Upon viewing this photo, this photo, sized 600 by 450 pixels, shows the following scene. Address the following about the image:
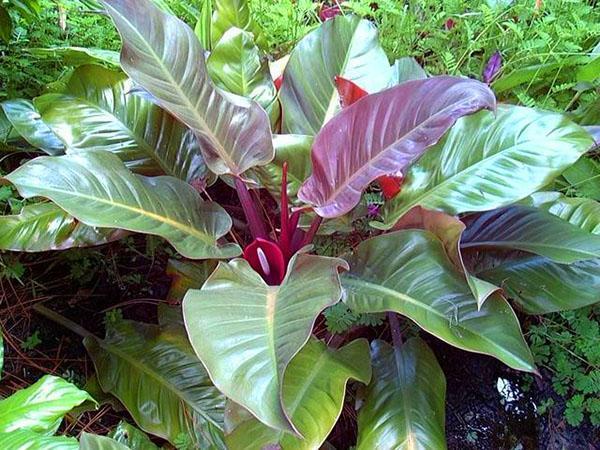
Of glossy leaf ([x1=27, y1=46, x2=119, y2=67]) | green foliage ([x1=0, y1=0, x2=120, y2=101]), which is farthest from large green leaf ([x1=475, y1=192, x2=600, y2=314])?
green foliage ([x1=0, y1=0, x2=120, y2=101])

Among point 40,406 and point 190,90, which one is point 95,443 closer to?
point 40,406

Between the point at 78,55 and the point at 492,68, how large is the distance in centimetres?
94

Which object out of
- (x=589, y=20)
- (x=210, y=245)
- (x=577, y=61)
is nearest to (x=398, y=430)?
(x=210, y=245)

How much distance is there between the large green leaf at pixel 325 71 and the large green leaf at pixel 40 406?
25.5 inches

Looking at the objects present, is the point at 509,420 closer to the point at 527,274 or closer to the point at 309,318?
the point at 527,274

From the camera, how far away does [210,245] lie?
966 millimetres

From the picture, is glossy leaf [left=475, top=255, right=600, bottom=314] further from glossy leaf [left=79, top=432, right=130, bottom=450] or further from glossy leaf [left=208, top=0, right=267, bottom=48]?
glossy leaf [left=208, top=0, right=267, bottom=48]

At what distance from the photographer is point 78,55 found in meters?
1.25

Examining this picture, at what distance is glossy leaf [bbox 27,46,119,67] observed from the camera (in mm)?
1215

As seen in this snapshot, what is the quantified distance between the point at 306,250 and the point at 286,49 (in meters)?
0.80

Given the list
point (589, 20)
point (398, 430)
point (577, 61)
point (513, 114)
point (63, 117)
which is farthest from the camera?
point (589, 20)

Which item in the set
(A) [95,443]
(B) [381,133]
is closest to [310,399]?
(A) [95,443]

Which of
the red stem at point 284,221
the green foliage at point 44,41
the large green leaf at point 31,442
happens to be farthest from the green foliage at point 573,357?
the green foliage at point 44,41

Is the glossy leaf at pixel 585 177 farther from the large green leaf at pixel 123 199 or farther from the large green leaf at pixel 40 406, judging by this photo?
the large green leaf at pixel 40 406
